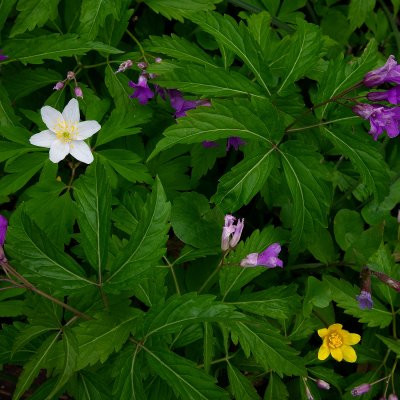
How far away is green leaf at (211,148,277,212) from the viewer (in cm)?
187

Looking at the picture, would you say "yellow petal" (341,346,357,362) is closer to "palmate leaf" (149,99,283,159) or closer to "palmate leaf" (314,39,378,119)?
"palmate leaf" (149,99,283,159)

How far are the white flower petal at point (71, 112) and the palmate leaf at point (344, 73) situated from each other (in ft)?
3.29

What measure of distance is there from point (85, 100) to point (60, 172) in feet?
1.32

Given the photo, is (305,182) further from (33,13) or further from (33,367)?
(33,13)

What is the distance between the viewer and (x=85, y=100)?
7.55ft

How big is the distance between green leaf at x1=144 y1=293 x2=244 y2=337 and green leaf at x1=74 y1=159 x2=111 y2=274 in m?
0.24

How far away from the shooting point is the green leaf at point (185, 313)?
1427mm

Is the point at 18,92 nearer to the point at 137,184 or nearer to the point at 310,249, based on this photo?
the point at 137,184

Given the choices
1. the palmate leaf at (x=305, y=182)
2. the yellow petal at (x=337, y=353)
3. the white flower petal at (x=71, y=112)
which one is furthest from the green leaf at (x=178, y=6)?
the yellow petal at (x=337, y=353)

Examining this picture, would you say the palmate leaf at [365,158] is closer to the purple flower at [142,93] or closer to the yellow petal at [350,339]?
the yellow petal at [350,339]

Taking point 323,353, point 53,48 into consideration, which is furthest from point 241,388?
point 53,48

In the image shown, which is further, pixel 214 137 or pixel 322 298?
pixel 322 298

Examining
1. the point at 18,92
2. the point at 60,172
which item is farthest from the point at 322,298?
the point at 18,92

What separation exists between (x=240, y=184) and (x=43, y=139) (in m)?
0.85
